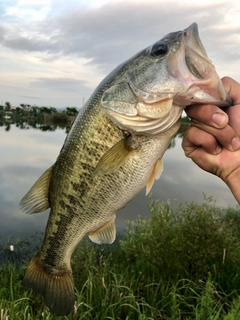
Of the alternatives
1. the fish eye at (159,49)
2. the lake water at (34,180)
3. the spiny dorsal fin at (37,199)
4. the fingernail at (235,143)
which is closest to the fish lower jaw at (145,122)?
the fish eye at (159,49)

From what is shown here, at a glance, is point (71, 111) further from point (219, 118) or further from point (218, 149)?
point (219, 118)

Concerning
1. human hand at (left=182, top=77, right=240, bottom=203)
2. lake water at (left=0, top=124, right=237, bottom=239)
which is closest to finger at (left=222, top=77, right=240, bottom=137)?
human hand at (left=182, top=77, right=240, bottom=203)

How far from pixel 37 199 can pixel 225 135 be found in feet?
4.96

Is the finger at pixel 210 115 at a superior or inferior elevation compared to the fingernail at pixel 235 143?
superior

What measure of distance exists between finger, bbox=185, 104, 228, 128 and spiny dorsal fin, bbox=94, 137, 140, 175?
461 millimetres

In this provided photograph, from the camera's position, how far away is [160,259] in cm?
568

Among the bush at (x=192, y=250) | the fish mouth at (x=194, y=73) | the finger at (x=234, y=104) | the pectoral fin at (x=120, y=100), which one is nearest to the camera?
the fish mouth at (x=194, y=73)

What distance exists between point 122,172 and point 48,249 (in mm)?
969

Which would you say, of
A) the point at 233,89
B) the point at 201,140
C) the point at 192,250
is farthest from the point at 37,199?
the point at 192,250

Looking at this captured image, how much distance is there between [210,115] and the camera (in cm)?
208

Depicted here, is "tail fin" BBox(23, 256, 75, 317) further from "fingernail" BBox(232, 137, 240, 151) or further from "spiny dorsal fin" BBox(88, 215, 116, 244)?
"fingernail" BBox(232, 137, 240, 151)

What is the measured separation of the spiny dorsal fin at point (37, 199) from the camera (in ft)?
8.38

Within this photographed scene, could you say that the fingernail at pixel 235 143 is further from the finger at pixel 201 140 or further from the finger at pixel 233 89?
the finger at pixel 233 89

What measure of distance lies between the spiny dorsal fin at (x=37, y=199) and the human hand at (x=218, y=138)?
117 cm
